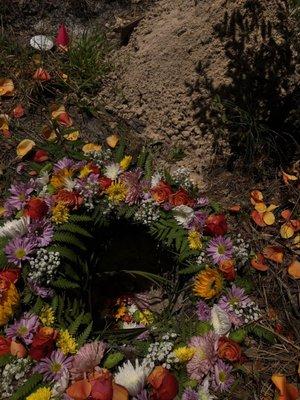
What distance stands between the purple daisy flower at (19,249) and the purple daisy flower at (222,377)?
1019 mm

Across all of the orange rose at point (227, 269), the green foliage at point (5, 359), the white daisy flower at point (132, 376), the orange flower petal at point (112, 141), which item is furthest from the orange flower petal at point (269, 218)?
the green foliage at point (5, 359)

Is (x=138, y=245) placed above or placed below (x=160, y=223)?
below

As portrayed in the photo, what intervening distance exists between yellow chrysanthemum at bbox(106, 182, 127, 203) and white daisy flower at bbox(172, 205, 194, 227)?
0.29 m

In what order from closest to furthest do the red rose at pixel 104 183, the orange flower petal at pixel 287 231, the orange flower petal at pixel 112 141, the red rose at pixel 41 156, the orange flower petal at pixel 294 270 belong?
the red rose at pixel 104 183
the orange flower petal at pixel 294 270
the orange flower petal at pixel 287 231
the red rose at pixel 41 156
the orange flower petal at pixel 112 141

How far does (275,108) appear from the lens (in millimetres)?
2900

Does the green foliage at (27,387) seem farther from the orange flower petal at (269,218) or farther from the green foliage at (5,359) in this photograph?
the orange flower petal at (269,218)

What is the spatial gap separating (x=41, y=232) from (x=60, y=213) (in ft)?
0.43

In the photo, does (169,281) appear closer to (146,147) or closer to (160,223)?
(160,223)

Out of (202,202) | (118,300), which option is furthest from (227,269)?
(118,300)

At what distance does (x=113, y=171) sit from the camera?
8.84ft

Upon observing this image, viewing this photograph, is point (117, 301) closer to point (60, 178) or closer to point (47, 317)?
point (47, 317)

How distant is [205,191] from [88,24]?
165 centimetres

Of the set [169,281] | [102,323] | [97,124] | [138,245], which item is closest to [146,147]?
[97,124]

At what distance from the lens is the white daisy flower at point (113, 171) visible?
2.68 meters
